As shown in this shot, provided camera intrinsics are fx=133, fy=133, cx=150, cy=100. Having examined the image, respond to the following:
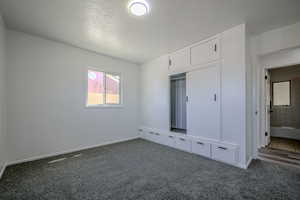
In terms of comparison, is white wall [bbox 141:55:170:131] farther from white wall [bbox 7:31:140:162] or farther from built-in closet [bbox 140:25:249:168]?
white wall [bbox 7:31:140:162]

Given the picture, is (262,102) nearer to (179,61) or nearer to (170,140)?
(179,61)

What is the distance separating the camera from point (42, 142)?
9.11 ft

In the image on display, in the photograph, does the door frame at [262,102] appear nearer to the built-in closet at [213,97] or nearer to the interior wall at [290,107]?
the built-in closet at [213,97]

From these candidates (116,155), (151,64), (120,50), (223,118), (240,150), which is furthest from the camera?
(151,64)

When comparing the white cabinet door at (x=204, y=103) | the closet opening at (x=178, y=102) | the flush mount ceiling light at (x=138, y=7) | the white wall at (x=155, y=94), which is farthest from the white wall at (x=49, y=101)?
the white cabinet door at (x=204, y=103)

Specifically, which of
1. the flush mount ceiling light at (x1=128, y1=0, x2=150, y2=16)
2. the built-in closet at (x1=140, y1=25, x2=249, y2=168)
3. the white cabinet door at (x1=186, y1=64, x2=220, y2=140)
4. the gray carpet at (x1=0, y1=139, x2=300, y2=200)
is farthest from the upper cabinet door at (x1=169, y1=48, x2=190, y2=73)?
the gray carpet at (x1=0, y1=139, x2=300, y2=200)

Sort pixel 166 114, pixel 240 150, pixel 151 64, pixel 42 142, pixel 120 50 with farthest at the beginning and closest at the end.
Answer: pixel 151 64 < pixel 166 114 < pixel 120 50 < pixel 42 142 < pixel 240 150

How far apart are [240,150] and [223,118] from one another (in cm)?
61

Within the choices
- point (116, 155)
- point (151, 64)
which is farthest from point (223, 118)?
point (151, 64)

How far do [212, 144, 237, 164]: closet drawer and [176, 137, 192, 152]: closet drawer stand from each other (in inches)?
22.2

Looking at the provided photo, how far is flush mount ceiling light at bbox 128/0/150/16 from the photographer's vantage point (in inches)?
72.2

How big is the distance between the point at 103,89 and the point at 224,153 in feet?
11.1

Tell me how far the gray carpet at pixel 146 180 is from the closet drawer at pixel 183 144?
14.1 inches

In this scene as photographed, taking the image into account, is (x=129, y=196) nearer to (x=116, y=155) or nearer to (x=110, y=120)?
(x=116, y=155)
